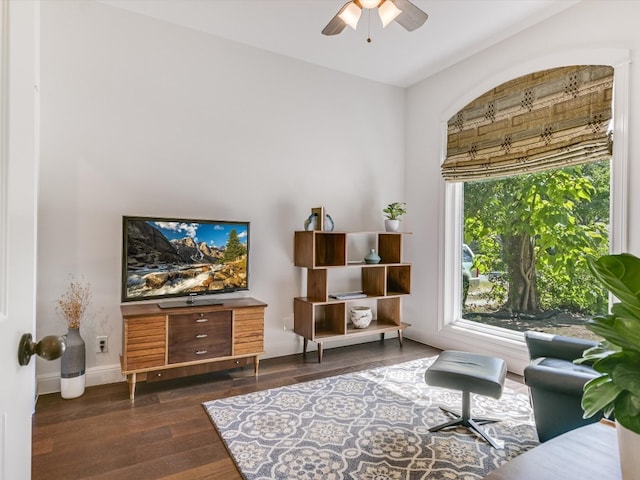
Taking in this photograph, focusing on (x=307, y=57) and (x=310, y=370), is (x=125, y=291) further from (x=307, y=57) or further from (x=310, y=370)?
(x=307, y=57)

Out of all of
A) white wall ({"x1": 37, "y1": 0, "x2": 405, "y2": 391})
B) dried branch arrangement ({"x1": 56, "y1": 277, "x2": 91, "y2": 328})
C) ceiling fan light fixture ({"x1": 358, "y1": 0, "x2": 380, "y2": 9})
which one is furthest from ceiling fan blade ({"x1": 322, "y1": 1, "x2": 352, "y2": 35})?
dried branch arrangement ({"x1": 56, "y1": 277, "x2": 91, "y2": 328})

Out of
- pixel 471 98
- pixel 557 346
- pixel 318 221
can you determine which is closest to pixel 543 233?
pixel 557 346

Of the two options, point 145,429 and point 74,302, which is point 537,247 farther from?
point 74,302

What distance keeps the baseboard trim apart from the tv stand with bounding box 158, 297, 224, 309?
67 centimetres

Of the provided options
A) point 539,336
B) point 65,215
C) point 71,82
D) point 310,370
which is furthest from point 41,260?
point 539,336

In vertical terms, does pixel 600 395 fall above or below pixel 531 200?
below

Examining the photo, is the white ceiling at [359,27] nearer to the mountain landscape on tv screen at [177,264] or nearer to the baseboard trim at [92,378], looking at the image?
the mountain landscape on tv screen at [177,264]

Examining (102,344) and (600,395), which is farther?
(102,344)

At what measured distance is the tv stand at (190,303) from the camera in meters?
3.04

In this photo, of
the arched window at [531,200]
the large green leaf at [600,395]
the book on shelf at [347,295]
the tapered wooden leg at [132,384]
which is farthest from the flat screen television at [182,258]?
the large green leaf at [600,395]

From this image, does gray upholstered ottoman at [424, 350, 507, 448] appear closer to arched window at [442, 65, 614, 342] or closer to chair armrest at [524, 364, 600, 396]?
chair armrest at [524, 364, 600, 396]

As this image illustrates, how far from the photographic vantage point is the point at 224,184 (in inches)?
140

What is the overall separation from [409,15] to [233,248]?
7.49 feet

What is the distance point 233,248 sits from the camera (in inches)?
133
